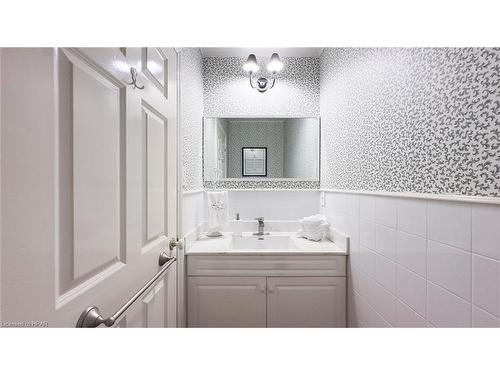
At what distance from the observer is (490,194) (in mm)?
507

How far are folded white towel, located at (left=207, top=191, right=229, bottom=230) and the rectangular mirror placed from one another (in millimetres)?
158

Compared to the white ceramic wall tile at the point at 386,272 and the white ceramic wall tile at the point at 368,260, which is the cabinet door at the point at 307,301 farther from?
the white ceramic wall tile at the point at 386,272

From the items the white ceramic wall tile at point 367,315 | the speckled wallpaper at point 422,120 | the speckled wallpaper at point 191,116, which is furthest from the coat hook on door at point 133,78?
the white ceramic wall tile at point 367,315

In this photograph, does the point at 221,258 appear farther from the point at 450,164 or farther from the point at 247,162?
the point at 450,164

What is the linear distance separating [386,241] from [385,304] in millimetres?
251

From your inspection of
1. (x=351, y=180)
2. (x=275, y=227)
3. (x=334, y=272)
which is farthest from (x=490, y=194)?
(x=275, y=227)

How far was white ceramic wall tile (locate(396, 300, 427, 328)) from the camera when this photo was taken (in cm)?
72

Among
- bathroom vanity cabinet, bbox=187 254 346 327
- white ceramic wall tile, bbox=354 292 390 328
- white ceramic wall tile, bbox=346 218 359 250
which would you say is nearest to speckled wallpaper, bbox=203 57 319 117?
white ceramic wall tile, bbox=346 218 359 250

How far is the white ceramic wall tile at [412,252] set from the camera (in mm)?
695

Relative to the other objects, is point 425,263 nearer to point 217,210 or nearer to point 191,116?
point 217,210

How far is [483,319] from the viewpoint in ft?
1.74

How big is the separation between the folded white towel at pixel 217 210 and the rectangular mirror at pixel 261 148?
0.52 ft

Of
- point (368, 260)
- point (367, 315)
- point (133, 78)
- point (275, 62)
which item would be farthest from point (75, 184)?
point (275, 62)

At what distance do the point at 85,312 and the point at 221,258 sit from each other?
0.84 meters
